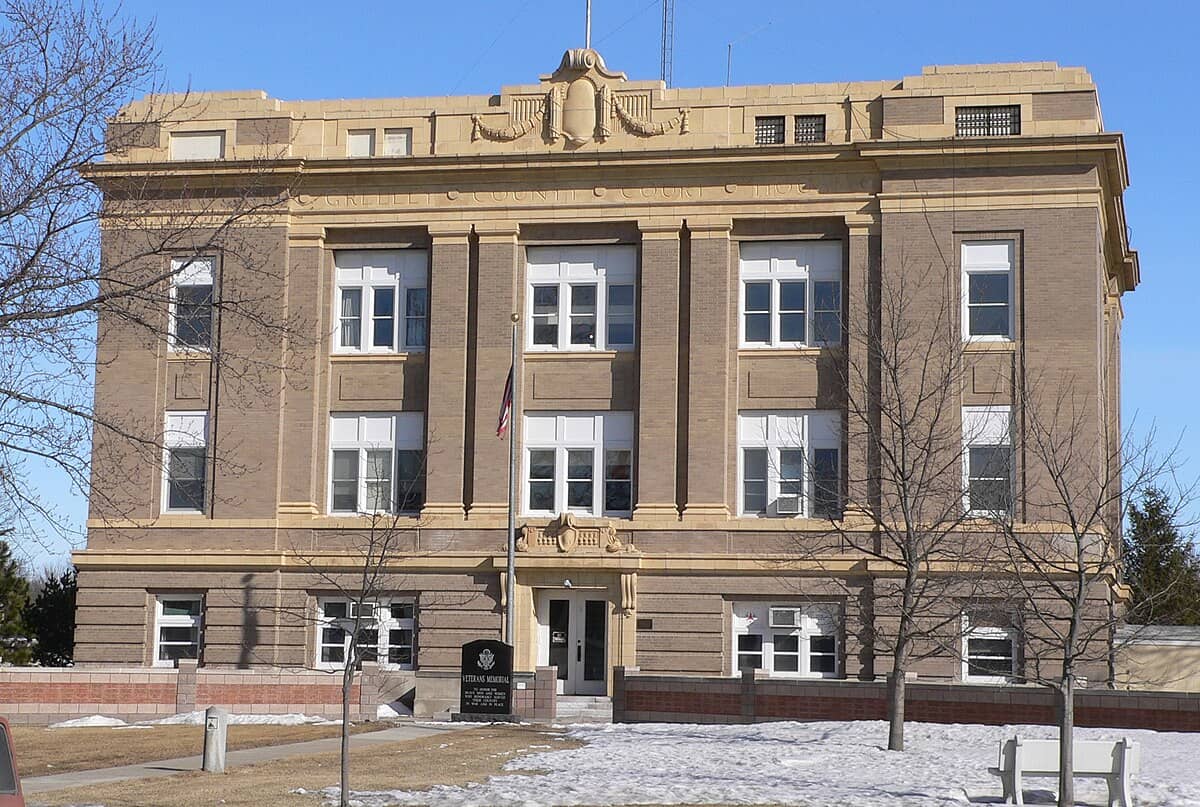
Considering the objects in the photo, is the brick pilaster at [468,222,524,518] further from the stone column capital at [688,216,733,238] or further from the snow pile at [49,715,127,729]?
the snow pile at [49,715,127,729]

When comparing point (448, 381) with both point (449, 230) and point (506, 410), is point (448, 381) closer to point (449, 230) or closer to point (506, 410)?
point (506, 410)

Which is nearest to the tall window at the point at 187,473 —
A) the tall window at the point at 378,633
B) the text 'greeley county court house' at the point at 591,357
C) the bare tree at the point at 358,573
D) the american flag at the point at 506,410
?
the text 'greeley county court house' at the point at 591,357

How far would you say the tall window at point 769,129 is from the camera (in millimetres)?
41281

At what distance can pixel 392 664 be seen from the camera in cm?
4175

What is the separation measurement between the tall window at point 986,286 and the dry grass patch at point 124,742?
16472 millimetres

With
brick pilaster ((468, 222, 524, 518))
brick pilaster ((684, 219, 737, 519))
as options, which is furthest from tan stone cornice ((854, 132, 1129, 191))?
brick pilaster ((468, 222, 524, 518))

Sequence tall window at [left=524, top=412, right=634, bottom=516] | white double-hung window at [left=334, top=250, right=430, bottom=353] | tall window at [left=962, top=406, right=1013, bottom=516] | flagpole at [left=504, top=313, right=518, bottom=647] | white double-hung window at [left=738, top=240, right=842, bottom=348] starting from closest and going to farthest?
tall window at [left=962, top=406, right=1013, bottom=516] → flagpole at [left=504, top=313, right=518, bottom=647] → white double-hung window at [left=738, top=240, right=842, bottom=348] → tall window at [left=524, top=412, right=634, bottom=516] → white double-hung window at [left=334, top=250, right=430, bottom=353]

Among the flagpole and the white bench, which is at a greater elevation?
the flagpole

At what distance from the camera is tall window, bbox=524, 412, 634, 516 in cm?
4159

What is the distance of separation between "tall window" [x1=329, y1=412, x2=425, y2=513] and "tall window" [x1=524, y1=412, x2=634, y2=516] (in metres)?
2.82

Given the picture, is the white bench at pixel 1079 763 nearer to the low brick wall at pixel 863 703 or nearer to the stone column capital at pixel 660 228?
the low brick wall at pixel 863 703

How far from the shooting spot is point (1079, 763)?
803 inches

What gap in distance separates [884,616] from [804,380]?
5.95 metres

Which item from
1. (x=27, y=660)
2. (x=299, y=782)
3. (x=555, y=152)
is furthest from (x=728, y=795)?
(x=27, y=660)
